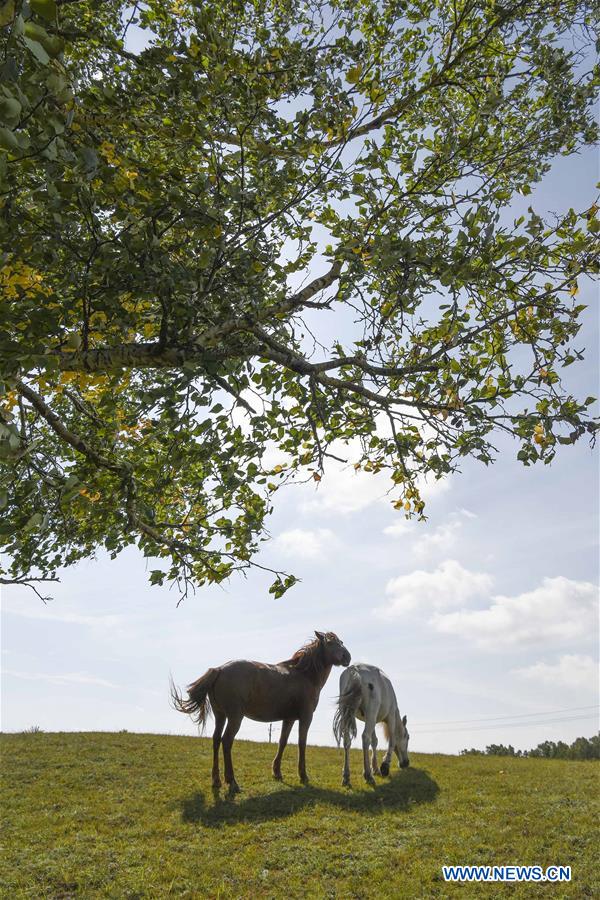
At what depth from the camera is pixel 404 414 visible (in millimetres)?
7977

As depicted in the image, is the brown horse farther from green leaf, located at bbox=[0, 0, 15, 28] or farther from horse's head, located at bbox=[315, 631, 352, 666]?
green leaf, located at bbox=[0, 0, 15, 28]

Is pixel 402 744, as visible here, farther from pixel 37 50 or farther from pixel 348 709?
pixel 37 50

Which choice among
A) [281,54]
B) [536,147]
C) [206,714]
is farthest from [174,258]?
[206,714]

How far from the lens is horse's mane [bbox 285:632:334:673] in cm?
1552

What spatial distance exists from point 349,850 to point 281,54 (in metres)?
12.4

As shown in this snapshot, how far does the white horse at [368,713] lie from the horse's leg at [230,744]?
8.45ft

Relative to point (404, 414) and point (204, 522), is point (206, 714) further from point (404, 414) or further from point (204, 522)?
point (404, 414)

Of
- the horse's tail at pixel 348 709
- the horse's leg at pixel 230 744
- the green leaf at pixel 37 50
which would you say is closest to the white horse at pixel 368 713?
the horse's tail at pixel 348 709

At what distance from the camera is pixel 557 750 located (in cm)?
2347

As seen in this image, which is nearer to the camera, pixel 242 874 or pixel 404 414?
pixel 404 414

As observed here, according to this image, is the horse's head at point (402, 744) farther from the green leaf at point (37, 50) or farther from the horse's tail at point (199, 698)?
the green leaf at point (37, 50)

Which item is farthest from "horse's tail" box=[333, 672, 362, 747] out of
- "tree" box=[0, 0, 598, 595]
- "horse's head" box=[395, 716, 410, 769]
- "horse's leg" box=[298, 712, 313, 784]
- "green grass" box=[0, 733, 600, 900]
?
"tree" box=[0, 0, 598, 595]

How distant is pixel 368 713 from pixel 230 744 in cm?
359

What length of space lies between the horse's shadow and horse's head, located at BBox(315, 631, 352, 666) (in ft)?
9.29
